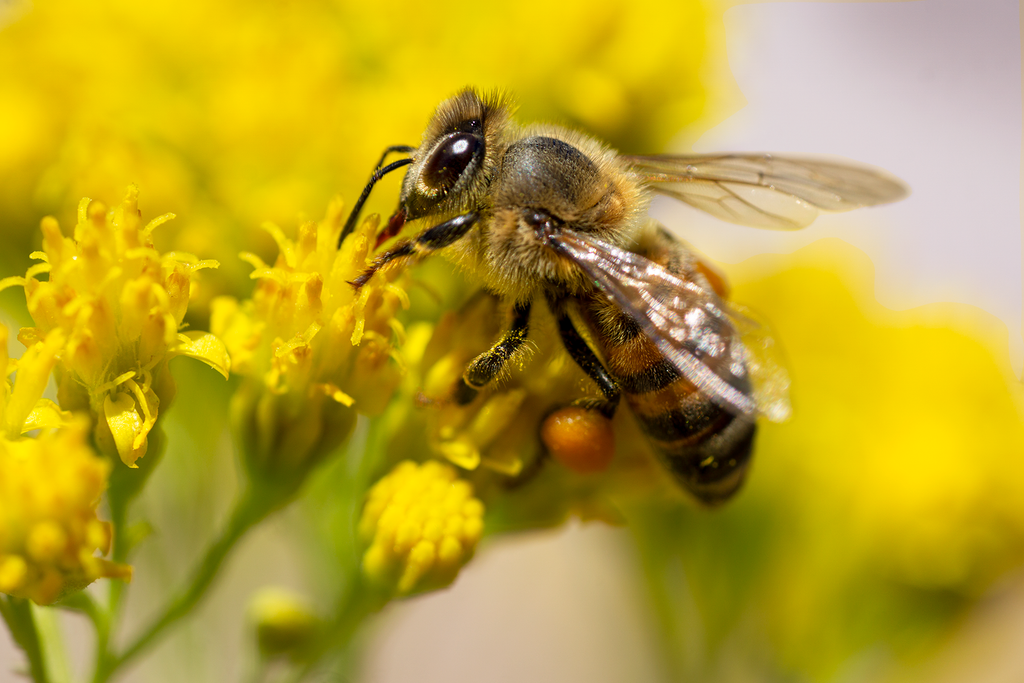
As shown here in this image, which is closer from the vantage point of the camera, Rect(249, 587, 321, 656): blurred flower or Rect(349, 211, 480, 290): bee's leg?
Rect(349, 211, 480, 290): bee's leg

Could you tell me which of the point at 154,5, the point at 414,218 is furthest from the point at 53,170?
the point at 414,218

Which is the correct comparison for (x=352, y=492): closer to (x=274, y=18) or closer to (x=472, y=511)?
(x=472, y=511)

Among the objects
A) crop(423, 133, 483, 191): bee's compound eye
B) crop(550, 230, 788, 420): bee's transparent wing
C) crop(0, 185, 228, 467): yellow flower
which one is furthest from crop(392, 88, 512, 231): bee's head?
crop(0, 185, 228, 467): yellow flower

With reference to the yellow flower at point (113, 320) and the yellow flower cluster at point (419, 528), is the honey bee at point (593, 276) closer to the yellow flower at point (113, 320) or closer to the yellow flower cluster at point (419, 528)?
the yellow flower cluster at point (419, 528)

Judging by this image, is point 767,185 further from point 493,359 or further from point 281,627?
point 281,627

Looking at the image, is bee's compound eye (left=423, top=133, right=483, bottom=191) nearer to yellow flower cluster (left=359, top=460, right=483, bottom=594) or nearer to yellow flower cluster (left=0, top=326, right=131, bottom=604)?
yellow flower cluster (left=359, top=460, right=483, bottom=594)

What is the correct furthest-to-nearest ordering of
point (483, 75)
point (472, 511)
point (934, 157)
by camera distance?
point (934, 157), point (483, 75), point (472, 511)

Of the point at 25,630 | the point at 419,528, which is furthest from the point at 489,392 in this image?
the point at 25,630
